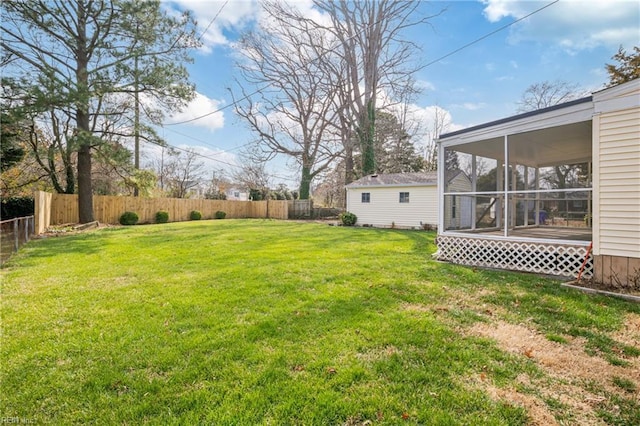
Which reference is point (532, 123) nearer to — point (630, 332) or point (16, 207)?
point (630, 332)

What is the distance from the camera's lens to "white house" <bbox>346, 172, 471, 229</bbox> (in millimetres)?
15117

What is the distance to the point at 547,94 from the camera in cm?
2309

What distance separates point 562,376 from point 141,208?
20417 mm

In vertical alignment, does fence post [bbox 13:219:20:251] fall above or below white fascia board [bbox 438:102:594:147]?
below

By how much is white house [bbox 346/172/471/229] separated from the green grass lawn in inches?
380

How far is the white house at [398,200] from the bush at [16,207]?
52.9 ft

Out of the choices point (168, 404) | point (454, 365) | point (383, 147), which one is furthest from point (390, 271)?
point (383, 147)

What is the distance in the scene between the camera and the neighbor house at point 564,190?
15.9 feet

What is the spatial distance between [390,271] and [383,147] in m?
22.2

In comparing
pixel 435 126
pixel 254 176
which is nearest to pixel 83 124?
pixel 254 176

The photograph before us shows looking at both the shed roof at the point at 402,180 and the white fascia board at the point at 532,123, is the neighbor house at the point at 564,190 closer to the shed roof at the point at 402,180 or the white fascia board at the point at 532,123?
the white fascia board at the point at 532,123

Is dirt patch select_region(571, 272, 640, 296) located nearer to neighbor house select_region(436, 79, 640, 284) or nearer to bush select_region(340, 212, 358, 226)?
neighbor house select_region(436, 79, 640, 284)

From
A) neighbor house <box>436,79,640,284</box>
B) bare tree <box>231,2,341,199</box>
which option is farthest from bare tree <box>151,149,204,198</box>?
neighbor house <box>436,79,640,284</box>

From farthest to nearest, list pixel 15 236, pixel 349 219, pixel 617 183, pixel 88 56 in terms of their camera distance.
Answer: pixel 349 219 → pixel 88 56 → pixel 15 236 → pixel 617 183
